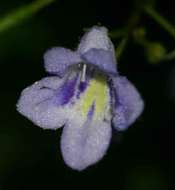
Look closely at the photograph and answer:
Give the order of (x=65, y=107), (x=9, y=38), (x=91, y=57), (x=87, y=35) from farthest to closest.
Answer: (x=9, y=38) → (x=65, y=107) → (x=87, y=35) → (x=91, y=57)

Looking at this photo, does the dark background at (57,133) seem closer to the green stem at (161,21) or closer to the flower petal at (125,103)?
the green stem at (161,21)

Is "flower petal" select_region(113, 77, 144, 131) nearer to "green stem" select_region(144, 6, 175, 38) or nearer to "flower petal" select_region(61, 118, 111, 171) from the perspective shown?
"flower petal" select_region(61, 118, 111, 171)

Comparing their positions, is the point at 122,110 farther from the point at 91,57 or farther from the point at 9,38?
the point at 9,38

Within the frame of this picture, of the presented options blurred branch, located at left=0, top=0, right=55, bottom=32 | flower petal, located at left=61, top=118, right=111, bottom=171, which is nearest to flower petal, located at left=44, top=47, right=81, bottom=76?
flower petal, located at left=61, top=118, right=111, bottom=171

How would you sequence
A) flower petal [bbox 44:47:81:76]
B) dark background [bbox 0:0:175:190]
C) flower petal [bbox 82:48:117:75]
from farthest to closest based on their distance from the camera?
dark background [bbox 0:0:175:190] < flower petal [bbox 44:47:81:76] < flower petal [bbox 82:48:117:75]

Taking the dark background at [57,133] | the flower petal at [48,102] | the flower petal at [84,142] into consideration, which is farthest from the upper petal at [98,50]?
the dark background at [57,133]

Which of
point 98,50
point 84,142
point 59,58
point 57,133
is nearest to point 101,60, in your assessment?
point 98,50

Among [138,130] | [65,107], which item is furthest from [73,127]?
[138,130]

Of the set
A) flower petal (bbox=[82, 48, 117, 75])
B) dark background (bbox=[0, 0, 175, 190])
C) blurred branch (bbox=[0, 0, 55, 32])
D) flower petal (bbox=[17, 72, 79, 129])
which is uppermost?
blurred branch (bbox=[0, 0, 55, 32])

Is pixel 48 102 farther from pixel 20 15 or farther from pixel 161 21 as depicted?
pixel 161 21
